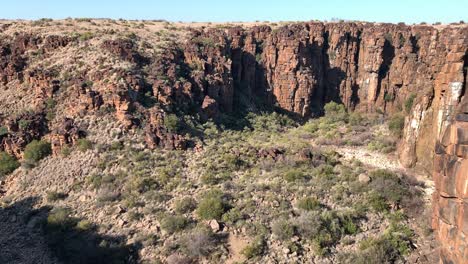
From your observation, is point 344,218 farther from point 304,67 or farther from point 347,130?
point 304,67

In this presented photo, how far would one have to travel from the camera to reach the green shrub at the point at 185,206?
20156 mm

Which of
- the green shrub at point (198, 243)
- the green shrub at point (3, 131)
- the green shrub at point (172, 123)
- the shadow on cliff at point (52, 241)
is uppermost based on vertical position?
the green shrub at point (172, 123)

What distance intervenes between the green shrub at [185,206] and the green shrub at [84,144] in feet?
26.0

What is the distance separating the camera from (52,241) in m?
19.4

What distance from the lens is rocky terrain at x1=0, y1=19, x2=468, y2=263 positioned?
1795cm

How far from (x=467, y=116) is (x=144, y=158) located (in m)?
18.4

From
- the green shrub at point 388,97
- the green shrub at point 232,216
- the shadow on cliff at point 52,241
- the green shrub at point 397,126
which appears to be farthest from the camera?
the green shrub at point 388,97

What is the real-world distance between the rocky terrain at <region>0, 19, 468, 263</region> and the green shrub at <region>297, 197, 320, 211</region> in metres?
0.08

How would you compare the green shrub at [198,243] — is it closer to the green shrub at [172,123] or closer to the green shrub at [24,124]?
the green shrub at [172,123]

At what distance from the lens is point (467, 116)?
10.1 meters

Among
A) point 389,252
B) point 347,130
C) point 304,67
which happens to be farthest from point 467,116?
point 304,67

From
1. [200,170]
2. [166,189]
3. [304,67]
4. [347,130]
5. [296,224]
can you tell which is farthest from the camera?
[304,67]

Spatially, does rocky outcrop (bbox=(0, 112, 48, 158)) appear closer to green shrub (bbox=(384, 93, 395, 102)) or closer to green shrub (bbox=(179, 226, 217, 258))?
green shrub (bbox=(179, 226, 217, 258))

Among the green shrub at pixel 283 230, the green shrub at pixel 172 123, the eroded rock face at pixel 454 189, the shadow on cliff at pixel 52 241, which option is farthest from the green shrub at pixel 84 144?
the eroded rock face at pixel 454 189
